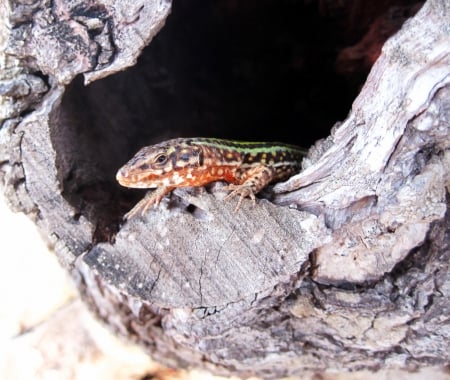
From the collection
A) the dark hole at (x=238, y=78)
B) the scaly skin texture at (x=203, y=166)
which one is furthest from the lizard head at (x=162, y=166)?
the dark hole at (x=238, y=78)

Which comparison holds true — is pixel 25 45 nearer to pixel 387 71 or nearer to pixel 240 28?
pixel 387 71

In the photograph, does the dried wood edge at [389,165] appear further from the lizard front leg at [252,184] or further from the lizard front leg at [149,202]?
the lizard front leg at [149,202]

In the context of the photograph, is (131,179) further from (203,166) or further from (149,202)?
(203,166)

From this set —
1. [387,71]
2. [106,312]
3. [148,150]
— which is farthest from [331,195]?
[106,312]

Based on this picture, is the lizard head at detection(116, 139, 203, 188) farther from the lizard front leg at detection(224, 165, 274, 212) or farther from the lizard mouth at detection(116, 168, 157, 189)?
the lizard front leg at detection(224, 165, 274, 212)

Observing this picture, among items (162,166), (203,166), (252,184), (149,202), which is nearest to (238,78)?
(203,166)
